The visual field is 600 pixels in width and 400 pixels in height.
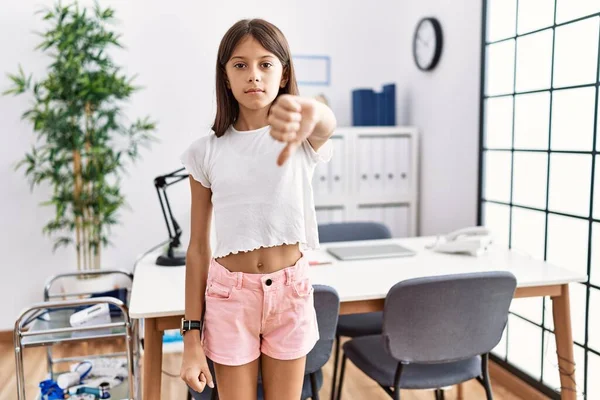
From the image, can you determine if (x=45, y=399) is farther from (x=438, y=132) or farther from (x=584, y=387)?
(x=438, y=132)

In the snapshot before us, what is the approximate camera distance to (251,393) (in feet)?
4.18

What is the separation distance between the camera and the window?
2.34 meters

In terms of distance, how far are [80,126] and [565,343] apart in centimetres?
287

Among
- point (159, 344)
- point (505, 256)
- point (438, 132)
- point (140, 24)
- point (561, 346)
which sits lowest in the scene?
point (561, 346)

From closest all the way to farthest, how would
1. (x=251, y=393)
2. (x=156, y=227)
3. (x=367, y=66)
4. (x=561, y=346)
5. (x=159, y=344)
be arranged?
(x=251, y=393) → (x=159, y=344) → (x=561, y=346) → (x=156, y=227) → (x=367, y=66)

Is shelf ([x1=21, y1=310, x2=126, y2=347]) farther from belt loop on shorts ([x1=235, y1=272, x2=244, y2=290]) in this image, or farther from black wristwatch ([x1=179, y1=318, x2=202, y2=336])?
belt loop on shorts ([x1=235, y1=272, x2=244, y2=290])

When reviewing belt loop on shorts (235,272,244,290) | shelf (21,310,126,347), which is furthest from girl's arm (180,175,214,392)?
shelf (21,310,126,347)

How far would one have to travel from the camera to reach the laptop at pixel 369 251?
2307 mm

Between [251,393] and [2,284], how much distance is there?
2.96m

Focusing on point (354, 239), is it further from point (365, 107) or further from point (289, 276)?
point (289, 276)

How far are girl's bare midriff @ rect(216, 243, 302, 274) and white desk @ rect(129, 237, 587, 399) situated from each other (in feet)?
1.72

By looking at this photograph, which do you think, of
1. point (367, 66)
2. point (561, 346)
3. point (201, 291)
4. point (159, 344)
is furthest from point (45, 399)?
point (367, 66)

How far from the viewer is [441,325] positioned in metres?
1.80

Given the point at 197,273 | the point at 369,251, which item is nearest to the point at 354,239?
the point at 369,251
